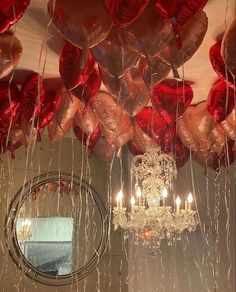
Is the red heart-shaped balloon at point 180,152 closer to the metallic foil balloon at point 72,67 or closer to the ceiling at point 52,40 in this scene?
the ceiling at point 52,40

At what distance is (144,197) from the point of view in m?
1.60

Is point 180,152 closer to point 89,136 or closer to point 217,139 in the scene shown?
point 217,139

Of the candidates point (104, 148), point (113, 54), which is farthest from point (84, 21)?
point (104, 148)

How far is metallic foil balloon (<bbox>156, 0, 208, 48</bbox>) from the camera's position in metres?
0.67

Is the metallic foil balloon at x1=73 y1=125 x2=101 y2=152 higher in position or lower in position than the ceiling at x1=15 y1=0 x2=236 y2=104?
lower

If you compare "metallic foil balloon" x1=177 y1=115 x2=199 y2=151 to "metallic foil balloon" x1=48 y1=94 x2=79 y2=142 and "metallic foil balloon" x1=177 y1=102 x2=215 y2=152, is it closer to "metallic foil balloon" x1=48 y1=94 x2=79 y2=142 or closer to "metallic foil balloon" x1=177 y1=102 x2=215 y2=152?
"metallic foil balloon" x1=177 y1=102 x2=215 y2=152

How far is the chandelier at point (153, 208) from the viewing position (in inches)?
60.5

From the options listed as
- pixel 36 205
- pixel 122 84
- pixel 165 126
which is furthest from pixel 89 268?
pixel 122 84

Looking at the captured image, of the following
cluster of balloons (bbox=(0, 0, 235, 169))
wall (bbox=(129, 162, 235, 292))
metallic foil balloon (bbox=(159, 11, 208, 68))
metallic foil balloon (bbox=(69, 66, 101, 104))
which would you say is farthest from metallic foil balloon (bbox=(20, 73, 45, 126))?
wall (bbox=(129, 162, 235, 292))

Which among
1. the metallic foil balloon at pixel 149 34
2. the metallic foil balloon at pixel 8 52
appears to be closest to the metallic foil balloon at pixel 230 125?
the metallic foil balloon at pixel 149 34

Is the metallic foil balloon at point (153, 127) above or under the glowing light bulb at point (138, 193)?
above

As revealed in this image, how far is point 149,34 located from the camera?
0.72m

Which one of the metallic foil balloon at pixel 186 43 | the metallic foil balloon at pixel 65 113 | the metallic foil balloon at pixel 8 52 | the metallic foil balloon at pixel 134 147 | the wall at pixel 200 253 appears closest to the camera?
the metallic foil balloon at pixel 186 43

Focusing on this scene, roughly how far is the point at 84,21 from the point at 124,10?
90 millimetres
